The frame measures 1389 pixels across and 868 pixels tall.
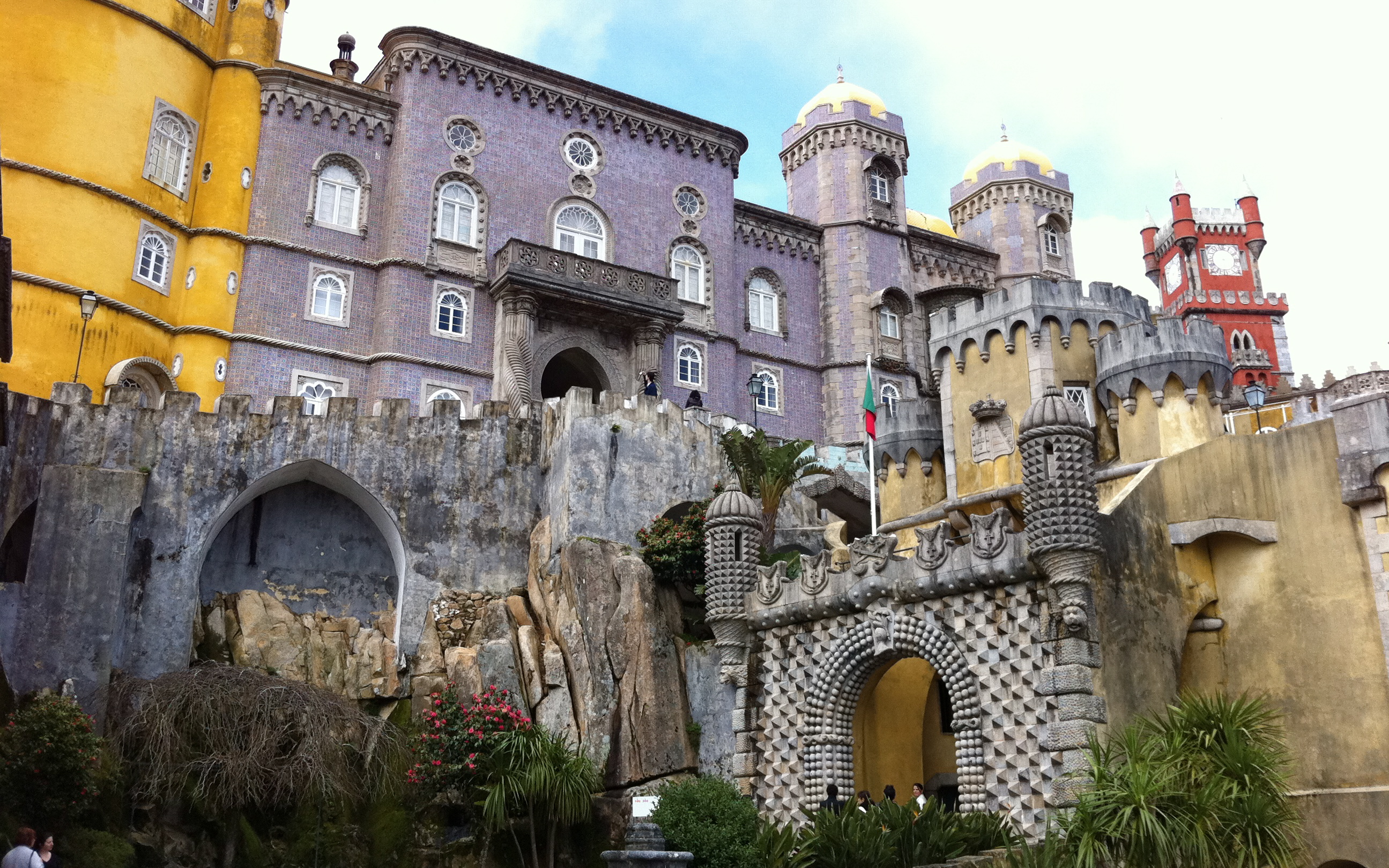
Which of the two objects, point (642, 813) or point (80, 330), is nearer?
point (642, 813)

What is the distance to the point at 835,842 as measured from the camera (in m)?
16.9

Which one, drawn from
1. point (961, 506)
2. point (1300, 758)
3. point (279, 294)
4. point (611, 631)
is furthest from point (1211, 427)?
point (279, 294)

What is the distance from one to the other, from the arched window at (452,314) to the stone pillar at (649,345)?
4807mm

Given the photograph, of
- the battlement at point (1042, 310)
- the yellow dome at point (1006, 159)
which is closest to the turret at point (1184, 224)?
the yellow dome at point (1006, 159)

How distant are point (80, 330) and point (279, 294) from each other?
4.89m

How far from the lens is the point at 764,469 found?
1001 inches

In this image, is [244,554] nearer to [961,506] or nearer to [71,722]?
[71,722]

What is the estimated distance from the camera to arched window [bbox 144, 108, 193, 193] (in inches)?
1284

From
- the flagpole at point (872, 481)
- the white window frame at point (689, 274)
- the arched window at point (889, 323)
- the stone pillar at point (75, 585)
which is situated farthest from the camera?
the arched window at point (889, 323)

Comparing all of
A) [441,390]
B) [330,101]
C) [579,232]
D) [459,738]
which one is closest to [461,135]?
[330,101]

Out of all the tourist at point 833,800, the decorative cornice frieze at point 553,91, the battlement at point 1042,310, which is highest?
the decorative cornice frieze at point 553,91

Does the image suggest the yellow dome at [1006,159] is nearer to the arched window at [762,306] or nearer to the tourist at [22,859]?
the arched window at [762,306]

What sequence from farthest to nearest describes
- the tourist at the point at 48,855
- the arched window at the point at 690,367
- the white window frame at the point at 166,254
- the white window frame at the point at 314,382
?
the arched window at the point at 690,367 → the white window frame at the point at 314,382 → the white window frame at the point at 166,254 → the tourist at the point at 48,855

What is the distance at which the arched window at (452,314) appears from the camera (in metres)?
34.1
